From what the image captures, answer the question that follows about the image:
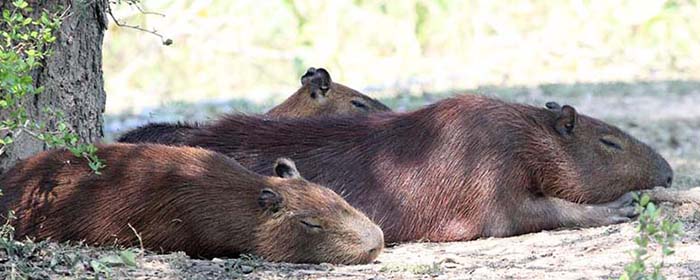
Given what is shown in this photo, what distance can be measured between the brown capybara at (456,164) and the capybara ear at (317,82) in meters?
1.54

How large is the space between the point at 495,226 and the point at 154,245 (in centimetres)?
168

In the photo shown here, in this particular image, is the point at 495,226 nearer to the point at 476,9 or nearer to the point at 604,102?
the point at 604,102

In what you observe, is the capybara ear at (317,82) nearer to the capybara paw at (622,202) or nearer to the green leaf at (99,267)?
the capybara paw at (622,202)

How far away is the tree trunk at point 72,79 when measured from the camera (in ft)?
18.7

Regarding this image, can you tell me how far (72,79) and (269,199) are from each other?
1338 millimetres

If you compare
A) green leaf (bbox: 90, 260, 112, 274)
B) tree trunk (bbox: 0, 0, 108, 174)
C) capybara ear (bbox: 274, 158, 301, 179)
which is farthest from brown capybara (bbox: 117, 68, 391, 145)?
green leaf (bbox: 90, 260, 112, 274)

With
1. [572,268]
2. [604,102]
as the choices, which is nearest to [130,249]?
[572,268]

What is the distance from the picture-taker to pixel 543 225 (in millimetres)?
5977

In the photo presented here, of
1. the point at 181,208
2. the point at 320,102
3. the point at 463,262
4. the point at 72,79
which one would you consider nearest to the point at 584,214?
the point at 463,262

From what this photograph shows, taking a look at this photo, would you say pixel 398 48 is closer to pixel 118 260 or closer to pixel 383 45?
pixel 383 45

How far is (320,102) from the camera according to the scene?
7.90 m

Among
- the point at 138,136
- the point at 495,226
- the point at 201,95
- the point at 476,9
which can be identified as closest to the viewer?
the point at 495,226

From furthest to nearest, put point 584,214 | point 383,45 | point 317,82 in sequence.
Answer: point 383,45 → point 317,82 → point 584,214

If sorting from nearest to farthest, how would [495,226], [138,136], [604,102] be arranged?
[495,226] → [138,136] → [604,102]
